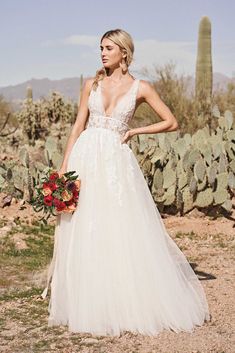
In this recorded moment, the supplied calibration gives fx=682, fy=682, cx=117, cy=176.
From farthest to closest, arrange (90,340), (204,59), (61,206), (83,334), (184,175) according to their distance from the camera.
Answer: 1. (204,59)
2. (184,175)
3. (61,206)
4. (83,334)
5. (90,340)

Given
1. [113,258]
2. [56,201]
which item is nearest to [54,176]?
[56,201]

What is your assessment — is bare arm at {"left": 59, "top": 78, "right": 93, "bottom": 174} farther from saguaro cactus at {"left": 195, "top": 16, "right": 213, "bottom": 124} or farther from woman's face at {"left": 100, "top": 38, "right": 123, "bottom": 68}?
saguaro cactus at {"left": 195, "top": 16, "right": 213, "bottom": 124}

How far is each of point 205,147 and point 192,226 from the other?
5.01 feet

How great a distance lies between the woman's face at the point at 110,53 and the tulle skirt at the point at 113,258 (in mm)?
467

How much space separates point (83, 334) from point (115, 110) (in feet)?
4.97

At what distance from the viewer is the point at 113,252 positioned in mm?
4531

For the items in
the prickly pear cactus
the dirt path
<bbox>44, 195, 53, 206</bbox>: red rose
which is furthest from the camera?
the prickly pear cactus

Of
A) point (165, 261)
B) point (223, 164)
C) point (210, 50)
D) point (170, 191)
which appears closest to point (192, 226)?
point (170, 191)

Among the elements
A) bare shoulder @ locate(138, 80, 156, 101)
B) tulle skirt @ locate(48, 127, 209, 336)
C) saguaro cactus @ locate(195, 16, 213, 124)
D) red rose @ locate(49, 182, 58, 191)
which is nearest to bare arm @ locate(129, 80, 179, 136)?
bare shoulder @ locate(138, 80, 156, 101)

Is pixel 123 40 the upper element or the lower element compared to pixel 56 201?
upper

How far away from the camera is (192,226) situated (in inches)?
354

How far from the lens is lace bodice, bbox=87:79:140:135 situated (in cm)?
464

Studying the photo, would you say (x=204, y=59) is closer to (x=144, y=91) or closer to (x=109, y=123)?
A: (x=144, y=91)

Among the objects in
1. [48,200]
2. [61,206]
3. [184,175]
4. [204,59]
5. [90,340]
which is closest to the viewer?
[90,340]
